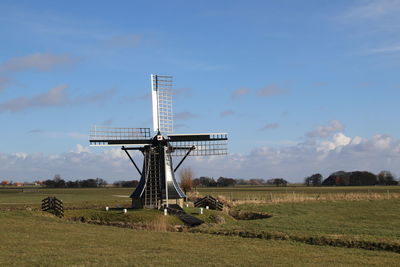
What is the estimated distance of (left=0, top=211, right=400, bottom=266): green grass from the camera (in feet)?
58.9

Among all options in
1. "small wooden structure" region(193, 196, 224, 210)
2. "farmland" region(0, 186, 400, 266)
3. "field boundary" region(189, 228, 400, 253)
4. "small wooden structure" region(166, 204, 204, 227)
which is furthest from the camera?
"small wooden structure" region(193, 196, 224, 210)

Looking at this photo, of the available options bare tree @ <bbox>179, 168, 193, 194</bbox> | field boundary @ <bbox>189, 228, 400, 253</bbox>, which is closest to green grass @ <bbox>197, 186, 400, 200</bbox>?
bare tree @ <bbox>179, 168, 193, 194</bbox>

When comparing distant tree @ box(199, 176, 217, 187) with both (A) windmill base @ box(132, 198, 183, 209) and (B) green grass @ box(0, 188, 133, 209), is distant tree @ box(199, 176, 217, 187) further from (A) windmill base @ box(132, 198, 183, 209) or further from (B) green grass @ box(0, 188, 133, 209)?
(A) windmill base @ box(132, 198, 183, 209)

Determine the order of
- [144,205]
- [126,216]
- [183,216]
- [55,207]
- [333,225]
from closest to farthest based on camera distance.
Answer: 1. [333,225]
2. [183,216]
3. [126,216]
4. [55,207]
5. [144,205]

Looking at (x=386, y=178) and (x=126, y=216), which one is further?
(x=386, y=178)

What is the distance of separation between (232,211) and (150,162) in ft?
31.2

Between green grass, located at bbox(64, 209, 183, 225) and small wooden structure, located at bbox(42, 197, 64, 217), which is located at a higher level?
small wooden structure, located at bbox(42, 197, 64, 217)

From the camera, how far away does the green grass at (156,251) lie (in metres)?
18.0

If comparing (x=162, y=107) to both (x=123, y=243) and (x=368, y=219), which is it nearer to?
(x=368, y=219)

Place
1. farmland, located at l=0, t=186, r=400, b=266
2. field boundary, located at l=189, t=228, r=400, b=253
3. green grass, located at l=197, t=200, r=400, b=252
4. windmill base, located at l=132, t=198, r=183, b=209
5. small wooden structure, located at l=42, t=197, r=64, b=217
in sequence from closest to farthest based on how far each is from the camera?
farmland, located at l=0, t=186, r=400, b=266, field boundary, located at l=189, t=228, r=400, b=253, green grass, located at l=197, t=200, r=400, b=252, small wooden structure, located at l=42, t=197, r=64, b=217, windmill base, located at l=132, t=198, r=183, b=209

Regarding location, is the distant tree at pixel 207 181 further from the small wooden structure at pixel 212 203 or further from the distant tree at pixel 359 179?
the small wooden structure at pixel 212 203

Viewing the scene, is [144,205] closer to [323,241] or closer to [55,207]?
[55,207]

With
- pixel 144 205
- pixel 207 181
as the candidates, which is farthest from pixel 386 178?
pixel 144 205

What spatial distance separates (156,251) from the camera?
20.7 m
